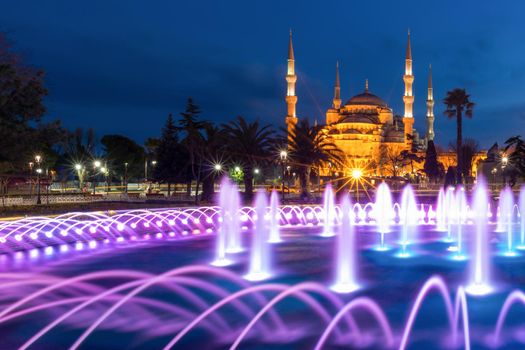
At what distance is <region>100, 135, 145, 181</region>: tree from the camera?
6569 centimetres

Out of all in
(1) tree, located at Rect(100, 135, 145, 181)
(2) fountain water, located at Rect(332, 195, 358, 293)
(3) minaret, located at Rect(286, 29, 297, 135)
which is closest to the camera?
(2) fountain water, located at Rect(332, 195, 358, 293)

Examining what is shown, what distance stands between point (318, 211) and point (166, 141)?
2109 cm

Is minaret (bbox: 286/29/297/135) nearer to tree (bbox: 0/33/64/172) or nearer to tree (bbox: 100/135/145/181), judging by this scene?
tree (bbox: 100/135/145/181)

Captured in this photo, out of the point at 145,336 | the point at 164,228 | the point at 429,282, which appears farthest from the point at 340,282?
the point at 164,228

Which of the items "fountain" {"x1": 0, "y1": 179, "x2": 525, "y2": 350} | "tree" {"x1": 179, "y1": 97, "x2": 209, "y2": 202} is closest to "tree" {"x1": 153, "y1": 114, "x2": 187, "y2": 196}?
"tree" {"x1": 179, "y1": 97, "x2": 209, "y2": 202}

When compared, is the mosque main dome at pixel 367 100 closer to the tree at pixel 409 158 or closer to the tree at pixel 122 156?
the tree at pixel 409 158

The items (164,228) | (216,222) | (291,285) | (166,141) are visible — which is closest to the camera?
(291,285)

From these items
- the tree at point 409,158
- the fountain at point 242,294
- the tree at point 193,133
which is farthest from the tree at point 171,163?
the tree at point 409,158

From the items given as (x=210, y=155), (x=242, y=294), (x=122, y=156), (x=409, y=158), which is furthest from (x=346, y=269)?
(x=409, y=158)

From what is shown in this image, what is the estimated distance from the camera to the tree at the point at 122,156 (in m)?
65.7

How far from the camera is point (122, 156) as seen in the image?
6681cm

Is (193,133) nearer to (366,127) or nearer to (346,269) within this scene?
(346,269)

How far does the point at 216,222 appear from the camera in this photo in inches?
788

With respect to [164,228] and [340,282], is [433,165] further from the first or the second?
[340,282]
